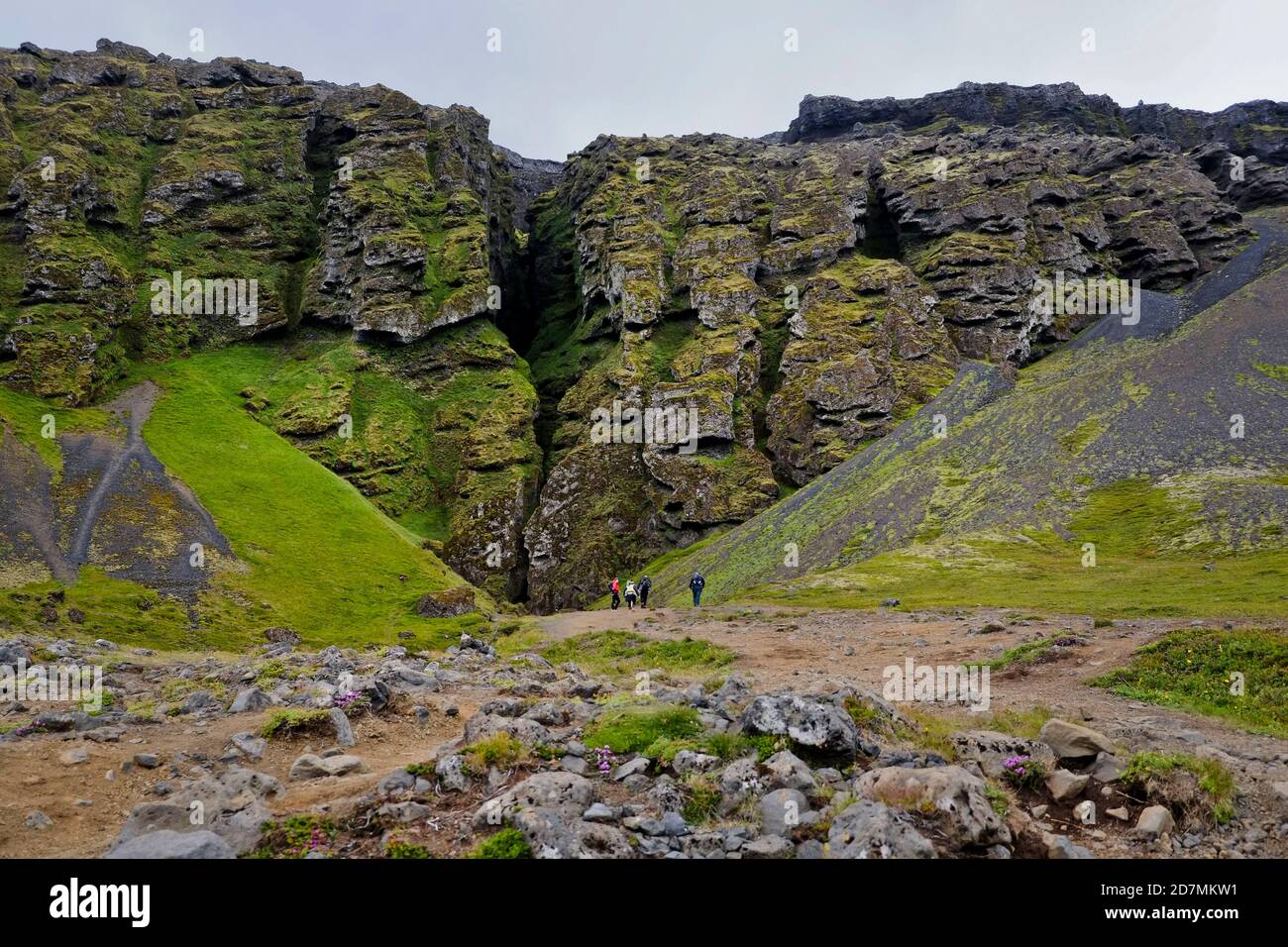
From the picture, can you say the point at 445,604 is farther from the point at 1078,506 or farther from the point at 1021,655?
the point at 1078,506

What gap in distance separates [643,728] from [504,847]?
15.0 feet

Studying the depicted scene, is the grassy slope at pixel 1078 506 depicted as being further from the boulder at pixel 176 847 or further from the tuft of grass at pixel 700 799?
the boulder at pixel 176 847

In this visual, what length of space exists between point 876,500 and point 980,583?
88.4 ft

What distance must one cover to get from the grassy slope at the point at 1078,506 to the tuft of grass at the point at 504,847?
3741 cm

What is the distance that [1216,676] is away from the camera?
1927 centimetres

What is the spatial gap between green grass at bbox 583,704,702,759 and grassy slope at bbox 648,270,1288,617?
33.0m

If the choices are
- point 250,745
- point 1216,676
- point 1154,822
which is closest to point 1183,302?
point 1216,676

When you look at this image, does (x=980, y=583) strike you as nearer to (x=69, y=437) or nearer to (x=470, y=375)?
(x=69, y=437)

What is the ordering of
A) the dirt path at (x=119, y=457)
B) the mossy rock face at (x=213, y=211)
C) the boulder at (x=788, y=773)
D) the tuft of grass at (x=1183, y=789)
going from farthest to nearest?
the mossy rock face at (x=213, y=211) < the dirt path at (x=119, y=457) < the boulder at (x=788, y=773) < the tuft of grass at (x=1183, y=789)

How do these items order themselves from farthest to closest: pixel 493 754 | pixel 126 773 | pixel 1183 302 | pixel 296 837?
pixel 1183 302 → pixel 126 773 → pixel 493 754 → pixel 296 837

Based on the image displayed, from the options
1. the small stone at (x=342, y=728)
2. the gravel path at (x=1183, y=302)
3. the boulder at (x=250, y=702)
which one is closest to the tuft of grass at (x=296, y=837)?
the small stone at (x=342, y=728)

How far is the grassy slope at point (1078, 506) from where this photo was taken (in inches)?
1844

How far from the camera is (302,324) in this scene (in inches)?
5349
